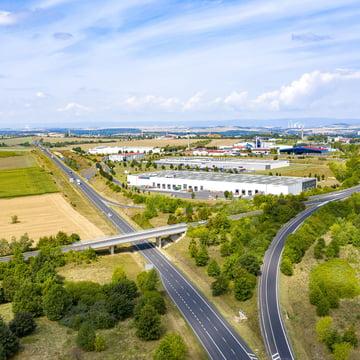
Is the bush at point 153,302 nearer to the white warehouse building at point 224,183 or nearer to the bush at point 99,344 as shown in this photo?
the bush at point 99,344

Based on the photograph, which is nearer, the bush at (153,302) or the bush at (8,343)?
the bush at (8,343)

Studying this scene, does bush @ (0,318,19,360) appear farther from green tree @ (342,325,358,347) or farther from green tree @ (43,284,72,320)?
green tree @ (342,325,358,347)

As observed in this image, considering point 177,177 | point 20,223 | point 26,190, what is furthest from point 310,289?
point 26,190

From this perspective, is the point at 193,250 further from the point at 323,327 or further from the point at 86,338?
the point at 86,338

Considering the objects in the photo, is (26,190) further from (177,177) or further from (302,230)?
(302,230)

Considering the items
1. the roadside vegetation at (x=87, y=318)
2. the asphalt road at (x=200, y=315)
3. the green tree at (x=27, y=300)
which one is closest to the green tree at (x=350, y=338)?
the asphalt road at (x=200, y=315)

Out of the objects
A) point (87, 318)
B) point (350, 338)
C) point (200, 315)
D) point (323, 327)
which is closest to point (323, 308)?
point (323, 327)
